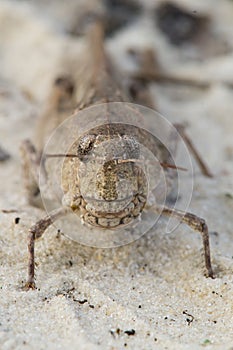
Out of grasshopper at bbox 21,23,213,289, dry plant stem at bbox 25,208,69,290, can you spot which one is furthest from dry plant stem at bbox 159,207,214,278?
dry plant stem at bbox 25,208,69,290

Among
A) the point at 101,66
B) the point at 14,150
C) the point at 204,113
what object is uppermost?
→ the point at 101,66

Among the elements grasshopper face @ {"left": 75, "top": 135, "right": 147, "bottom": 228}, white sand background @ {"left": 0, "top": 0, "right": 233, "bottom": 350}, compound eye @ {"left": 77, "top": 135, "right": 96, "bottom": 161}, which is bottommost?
white sand background @ {"left": 0, "top": 0, "right": 233, "bottom": 350}

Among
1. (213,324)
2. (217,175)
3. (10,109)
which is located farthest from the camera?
(10,109)

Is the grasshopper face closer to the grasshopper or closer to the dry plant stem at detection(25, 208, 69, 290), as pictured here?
the grasshopper

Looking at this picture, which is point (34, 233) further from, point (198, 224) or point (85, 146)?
point (198, 224)

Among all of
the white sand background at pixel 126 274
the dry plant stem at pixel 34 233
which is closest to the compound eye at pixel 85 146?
the dry plant stem at pixel 34 233

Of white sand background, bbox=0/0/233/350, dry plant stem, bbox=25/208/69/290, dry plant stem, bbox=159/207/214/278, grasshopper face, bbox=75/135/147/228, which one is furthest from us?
dry plant stem, bbox=159/207/214/278

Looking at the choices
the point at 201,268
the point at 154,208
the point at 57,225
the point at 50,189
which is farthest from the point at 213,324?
the point at 50,189

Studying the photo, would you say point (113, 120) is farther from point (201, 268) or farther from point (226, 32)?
point (226, 32)
